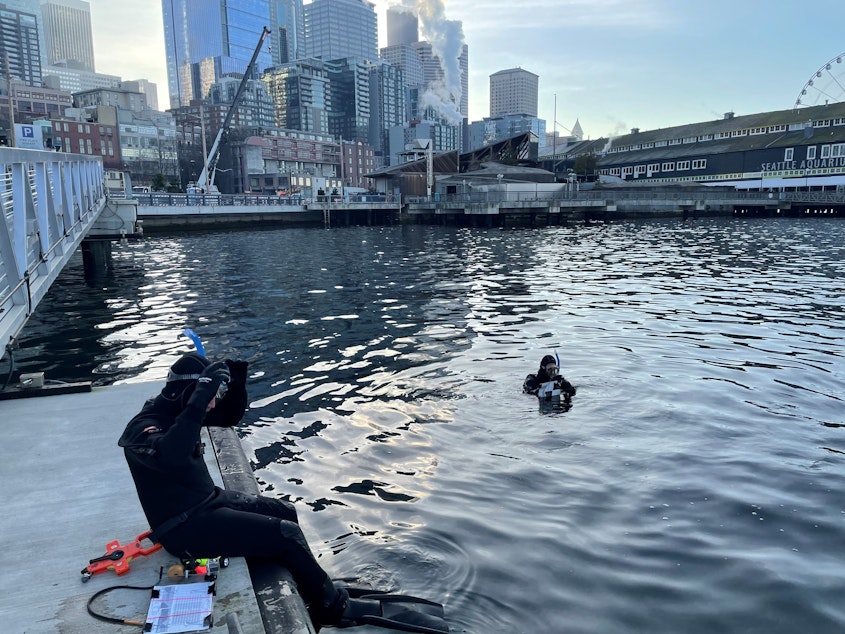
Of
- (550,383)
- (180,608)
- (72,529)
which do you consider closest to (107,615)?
(180,608)

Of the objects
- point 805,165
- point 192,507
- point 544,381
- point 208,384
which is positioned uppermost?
point 805,165

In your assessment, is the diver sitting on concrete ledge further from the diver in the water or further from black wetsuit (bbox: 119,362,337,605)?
the diver in the water

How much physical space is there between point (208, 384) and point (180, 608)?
4.71 feet

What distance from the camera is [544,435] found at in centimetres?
941

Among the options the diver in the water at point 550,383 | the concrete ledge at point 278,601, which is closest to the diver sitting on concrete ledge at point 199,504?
the concrete ledge at point 278,601

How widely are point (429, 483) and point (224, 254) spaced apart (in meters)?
32.5

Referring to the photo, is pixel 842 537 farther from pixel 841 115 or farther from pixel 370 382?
pixel 841 115

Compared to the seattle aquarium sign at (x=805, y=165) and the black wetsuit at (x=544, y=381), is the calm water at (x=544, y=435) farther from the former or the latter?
the seattle aquarium sign at (x=805, y=165)

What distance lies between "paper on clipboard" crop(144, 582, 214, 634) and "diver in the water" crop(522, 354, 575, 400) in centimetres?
724

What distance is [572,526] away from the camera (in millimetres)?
6844

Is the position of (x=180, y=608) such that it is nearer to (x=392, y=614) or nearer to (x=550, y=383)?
(x=392, y=614)

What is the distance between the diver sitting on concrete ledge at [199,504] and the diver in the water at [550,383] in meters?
6.15

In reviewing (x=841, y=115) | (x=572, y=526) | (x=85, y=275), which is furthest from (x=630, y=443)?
(x=841, y=115)

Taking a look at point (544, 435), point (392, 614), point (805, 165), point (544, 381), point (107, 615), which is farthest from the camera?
point (805, 165)
